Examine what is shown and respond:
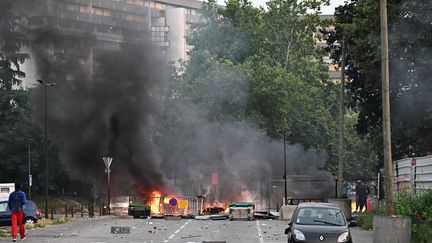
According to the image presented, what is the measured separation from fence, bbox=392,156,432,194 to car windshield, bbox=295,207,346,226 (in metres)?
8.55

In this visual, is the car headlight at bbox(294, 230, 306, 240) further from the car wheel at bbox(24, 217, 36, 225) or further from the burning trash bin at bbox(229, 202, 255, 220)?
the burning trash bin at bbox(229, 202, 255, 220)

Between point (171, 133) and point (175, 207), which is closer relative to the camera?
point (175, 207)

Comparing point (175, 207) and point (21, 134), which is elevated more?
point (21, 134)

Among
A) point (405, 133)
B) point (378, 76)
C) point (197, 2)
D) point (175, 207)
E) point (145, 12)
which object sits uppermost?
point (197, 2)

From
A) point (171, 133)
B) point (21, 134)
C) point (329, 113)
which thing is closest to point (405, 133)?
point (171, 133)

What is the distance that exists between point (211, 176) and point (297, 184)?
25.4ft

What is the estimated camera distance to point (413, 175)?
3312cm

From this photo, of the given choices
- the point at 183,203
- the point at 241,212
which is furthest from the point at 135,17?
the point at 241,212

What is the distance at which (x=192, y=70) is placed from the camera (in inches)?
2985

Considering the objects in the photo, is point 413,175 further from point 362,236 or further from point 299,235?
point 299,235

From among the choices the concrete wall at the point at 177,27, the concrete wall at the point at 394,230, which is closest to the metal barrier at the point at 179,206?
the concrete wall at the point at 394,230

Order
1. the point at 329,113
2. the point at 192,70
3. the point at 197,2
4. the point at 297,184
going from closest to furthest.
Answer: the point at 297,184 → the point at 192,70 → the point at 329,113 → the point at 197,2

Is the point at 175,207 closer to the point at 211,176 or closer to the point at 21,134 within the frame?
the point at 211,176

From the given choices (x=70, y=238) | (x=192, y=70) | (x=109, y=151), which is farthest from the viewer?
(x=192, y=70)
